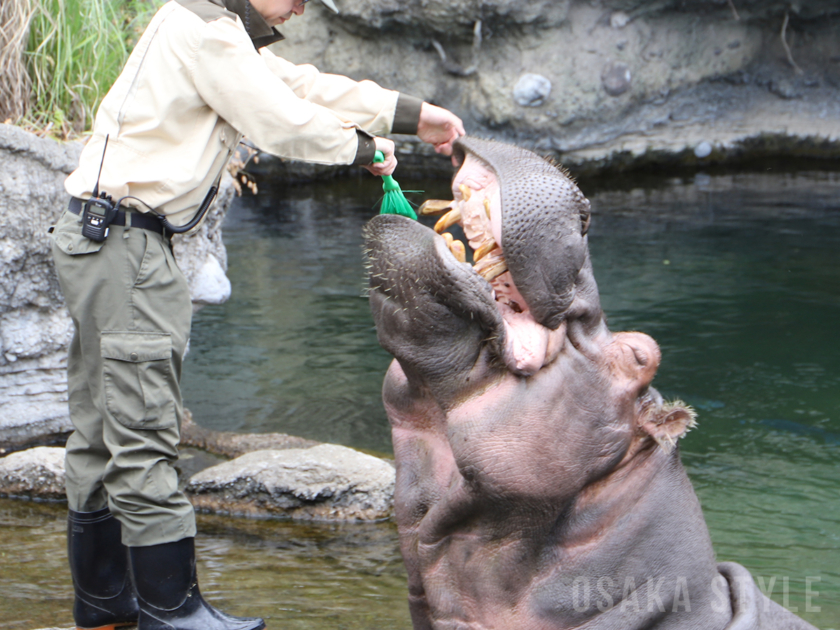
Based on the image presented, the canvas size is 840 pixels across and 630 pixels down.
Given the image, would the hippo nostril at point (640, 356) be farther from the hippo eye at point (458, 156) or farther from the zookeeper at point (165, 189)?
the zookeeper at point (165, 189)

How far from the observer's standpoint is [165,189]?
2545 mm

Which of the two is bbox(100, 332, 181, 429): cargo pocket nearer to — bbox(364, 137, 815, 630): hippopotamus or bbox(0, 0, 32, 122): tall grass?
bbox(364, 137, 815, 630): hippopotamus

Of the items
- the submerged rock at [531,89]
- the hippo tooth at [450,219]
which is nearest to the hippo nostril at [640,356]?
the hippo tooth at [450,219]

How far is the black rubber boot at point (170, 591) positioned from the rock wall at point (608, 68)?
937 centimetres

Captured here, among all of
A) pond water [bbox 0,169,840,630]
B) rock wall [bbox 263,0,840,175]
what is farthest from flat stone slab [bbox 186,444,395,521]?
rock wall [bbox 263,0,840,175]

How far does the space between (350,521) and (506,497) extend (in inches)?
104

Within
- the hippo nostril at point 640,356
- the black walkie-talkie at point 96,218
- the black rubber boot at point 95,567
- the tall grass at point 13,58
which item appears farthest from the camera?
the tall grass at point 13,58

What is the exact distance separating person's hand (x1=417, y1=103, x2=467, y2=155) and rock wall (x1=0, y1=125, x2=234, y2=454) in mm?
2438

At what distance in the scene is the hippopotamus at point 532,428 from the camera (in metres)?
1.50

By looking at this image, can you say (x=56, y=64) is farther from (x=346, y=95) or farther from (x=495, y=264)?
(x=495, y=264)

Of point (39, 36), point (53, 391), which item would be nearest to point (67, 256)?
point (53, 391)

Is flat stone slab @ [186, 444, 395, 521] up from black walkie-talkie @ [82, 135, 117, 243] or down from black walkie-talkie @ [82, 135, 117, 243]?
down

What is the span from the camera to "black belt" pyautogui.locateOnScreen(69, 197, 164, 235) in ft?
8.45

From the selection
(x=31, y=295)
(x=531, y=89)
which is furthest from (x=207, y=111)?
(x=531, y=89)
